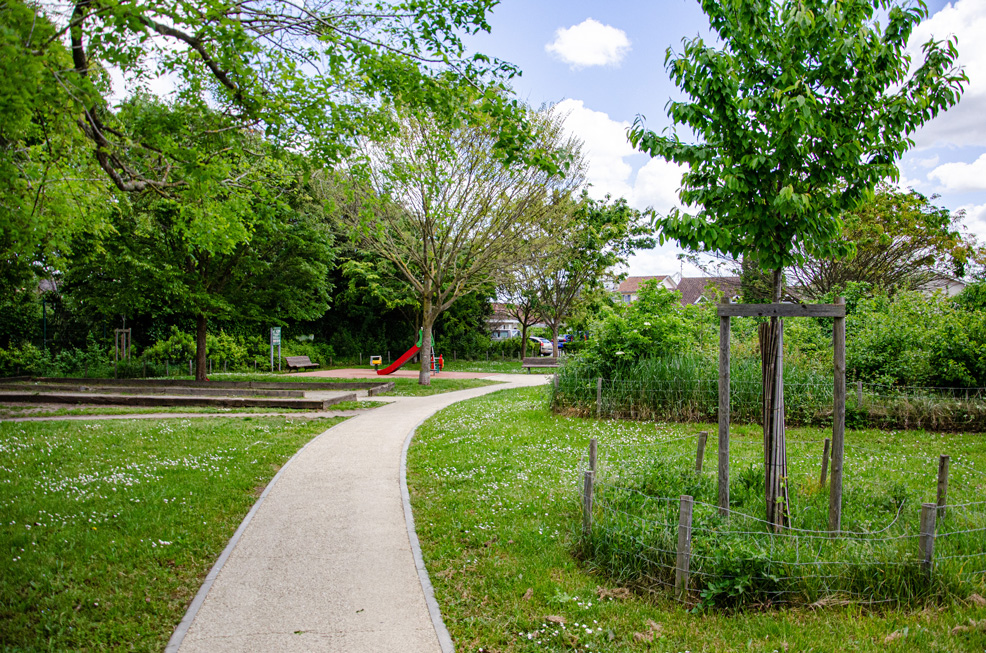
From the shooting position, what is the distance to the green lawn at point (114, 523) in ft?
13.6

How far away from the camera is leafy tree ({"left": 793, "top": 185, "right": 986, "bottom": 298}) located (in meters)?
22.5

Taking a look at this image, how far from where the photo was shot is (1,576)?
4.71 m

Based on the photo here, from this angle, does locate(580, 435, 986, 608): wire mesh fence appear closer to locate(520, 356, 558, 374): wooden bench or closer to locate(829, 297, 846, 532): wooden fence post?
locate(829, 297, 846, 532): wooden fence post

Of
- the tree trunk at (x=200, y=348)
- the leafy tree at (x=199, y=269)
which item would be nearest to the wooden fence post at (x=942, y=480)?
the leafy tree at (x=199, y=269)

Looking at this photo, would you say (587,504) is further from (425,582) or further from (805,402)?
(805,402)

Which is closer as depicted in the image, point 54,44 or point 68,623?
point 68,623

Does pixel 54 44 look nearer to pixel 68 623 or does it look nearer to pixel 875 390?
pixel 68 623

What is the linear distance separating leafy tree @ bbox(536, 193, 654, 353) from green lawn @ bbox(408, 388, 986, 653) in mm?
21178

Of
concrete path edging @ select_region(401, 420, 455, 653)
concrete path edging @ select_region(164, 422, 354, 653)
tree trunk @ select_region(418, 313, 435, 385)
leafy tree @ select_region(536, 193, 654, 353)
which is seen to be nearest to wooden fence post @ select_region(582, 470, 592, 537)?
concrete path edging @ select_region(401, 420, 455, 653)

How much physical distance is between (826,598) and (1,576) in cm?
634

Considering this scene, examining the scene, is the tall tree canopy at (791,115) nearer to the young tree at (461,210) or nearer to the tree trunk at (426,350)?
the young tree at (461,210)

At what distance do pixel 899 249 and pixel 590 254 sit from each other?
1399 cm

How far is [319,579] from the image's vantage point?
4.84 m

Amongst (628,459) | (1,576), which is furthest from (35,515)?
(628,459)
